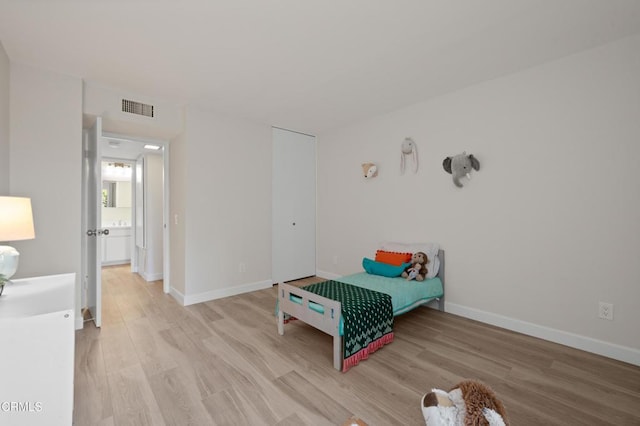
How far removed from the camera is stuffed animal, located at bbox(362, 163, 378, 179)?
12.4 ft

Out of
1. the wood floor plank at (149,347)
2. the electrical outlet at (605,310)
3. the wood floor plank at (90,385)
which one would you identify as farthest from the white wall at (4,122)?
the electrical outlet at (605,310)

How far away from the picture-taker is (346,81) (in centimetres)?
282

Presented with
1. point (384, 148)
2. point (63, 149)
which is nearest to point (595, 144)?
point (384, 148)

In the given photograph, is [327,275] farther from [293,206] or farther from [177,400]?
[177,400]

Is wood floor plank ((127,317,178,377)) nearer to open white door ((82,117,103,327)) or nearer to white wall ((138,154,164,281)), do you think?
open white door ((82,117,103,327))

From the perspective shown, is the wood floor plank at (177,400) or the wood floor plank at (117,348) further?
the wood floor plank at (117,348)

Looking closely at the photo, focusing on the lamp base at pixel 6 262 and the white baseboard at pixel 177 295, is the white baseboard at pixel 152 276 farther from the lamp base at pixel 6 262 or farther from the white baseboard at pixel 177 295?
the lamp base at pixel 6 262

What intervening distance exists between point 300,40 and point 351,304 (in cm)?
204

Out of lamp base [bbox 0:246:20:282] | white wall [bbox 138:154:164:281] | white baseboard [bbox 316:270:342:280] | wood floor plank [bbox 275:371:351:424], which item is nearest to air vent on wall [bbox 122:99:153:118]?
white wall [bbox 138:154:164:281]

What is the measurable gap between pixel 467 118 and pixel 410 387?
2.57 metres

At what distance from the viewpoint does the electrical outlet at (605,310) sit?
2.19 m

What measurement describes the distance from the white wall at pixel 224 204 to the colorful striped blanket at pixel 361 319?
5.27ft

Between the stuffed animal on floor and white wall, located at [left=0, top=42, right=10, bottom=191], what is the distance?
3311 mm

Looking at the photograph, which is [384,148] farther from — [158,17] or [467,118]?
[158,17]
